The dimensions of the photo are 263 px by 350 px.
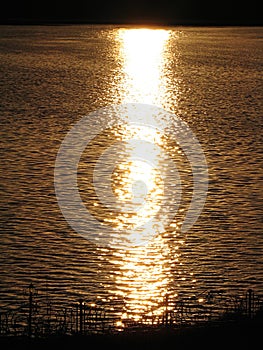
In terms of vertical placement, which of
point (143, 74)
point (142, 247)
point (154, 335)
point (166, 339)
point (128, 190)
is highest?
point (143, 74)

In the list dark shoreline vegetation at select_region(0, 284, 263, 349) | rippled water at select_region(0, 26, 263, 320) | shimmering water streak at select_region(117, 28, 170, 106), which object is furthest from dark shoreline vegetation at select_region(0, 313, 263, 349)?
shimmering water streak at select_region(117, 28, 170, 106)

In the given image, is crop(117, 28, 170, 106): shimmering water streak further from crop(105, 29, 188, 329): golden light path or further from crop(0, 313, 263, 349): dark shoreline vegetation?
crop(0, 313, 263, 349): dark shoreline vegetation

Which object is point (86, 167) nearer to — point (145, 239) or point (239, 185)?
point (239, 185)

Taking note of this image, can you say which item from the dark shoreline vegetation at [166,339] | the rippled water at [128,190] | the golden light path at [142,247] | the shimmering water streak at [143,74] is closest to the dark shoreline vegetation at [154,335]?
the dark shoreline vegetation at [166,339]

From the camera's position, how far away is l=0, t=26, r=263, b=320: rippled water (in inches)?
1766

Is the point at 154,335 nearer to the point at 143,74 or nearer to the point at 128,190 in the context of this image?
the point at 128,190

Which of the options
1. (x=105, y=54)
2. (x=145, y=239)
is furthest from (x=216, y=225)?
(x=105, y=54)

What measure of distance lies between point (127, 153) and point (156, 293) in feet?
112

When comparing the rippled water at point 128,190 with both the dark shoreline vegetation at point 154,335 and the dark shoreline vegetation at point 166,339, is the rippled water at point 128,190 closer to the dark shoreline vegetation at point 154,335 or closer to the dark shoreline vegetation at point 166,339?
the dark shoreline vegetation at point 154,335

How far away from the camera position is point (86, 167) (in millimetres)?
70000

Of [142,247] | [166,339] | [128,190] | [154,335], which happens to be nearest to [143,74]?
[128,190]

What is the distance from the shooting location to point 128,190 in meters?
64.4

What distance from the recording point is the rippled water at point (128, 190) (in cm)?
4484

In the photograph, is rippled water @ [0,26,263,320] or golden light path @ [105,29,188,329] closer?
golden light path @ [105,29,188,329]
